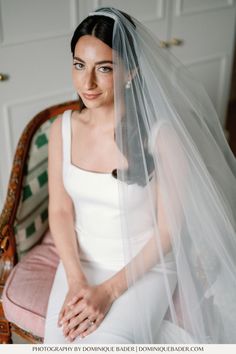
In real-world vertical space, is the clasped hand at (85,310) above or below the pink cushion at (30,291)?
above

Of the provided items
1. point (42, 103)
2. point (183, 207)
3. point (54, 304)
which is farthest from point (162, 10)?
point (54, 304)

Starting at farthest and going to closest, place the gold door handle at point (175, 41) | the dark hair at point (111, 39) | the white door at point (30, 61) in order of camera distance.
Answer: the gold door handle at point (175, 41)
the white door at point (30, 61)
the dark hair at point (111, 39)

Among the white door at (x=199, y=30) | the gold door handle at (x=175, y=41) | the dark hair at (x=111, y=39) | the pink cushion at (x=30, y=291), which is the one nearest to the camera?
the dark hair at (x=111, y=39)

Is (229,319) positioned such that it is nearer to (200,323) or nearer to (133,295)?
(200,323)

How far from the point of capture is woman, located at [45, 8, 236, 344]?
3.90 ft

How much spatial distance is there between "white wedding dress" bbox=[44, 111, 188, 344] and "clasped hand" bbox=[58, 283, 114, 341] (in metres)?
0.02

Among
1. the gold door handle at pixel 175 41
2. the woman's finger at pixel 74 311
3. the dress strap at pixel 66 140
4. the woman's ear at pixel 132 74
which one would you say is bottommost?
the woman's finger at pixel 74 311

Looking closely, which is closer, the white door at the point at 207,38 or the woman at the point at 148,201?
the woman at the point at 148,201

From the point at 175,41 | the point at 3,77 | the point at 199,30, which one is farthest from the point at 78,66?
the point at 199,30

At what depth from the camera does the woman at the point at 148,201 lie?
1.19m

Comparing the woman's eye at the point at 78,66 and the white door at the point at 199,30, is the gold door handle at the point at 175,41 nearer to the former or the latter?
the white door at the point at 199,30

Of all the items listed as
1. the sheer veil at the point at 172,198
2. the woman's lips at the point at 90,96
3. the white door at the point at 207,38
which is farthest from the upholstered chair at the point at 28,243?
the white door at the point at 207,38

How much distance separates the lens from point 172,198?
1226 millimetres

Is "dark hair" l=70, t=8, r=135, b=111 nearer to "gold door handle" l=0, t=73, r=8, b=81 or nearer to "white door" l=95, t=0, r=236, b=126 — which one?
"gold door handle" l=0, t=73, r=8, b=81
